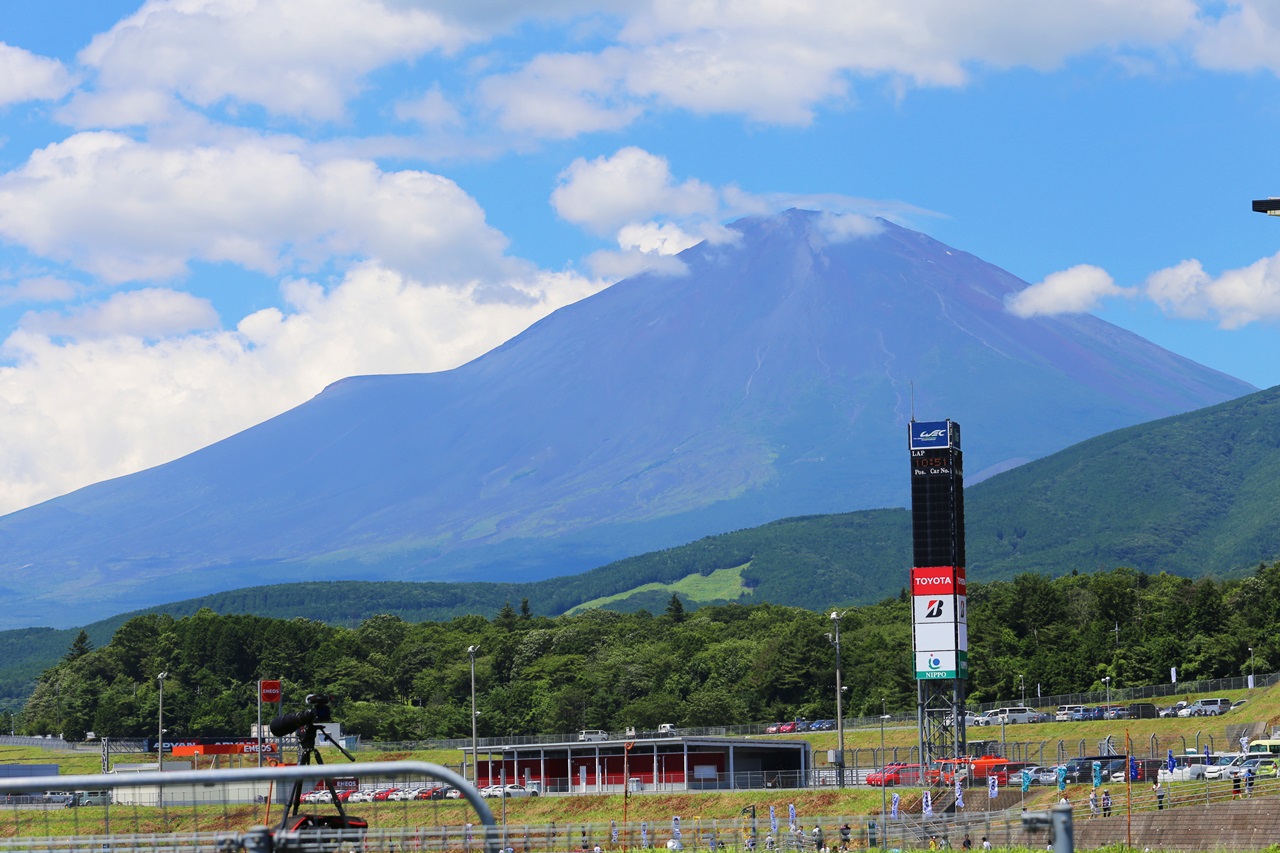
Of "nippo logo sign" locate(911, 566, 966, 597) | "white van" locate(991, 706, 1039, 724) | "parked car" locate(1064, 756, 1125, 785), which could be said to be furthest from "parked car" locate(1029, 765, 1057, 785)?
"white van" locate(991, 706, 1039, 724)

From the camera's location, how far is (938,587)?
287 feet

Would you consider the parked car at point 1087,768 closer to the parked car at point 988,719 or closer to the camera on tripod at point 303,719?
the parked car at point 988,719

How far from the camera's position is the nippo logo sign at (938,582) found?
87.2 m

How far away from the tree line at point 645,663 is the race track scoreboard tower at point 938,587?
51866 millimetres

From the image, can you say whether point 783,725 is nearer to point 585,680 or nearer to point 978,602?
point 585,680

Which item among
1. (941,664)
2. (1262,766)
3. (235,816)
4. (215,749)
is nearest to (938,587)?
(941,664)

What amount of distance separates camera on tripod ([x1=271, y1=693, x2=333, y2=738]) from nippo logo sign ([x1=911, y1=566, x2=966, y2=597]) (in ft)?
183

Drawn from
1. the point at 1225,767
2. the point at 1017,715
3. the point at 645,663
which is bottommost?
the point at 1017,715

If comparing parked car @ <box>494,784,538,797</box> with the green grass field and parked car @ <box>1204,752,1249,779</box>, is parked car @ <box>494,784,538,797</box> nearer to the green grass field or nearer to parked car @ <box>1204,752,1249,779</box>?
the green grass field

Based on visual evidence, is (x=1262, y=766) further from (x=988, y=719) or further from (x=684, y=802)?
(x=988, y=719)

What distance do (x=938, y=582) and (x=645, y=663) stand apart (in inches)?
3147

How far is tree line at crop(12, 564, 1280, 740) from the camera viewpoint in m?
141

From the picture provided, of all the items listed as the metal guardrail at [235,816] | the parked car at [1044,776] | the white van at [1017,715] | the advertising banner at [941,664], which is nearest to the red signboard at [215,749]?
the white van at [1017,715]

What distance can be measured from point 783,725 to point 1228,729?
48559mm
